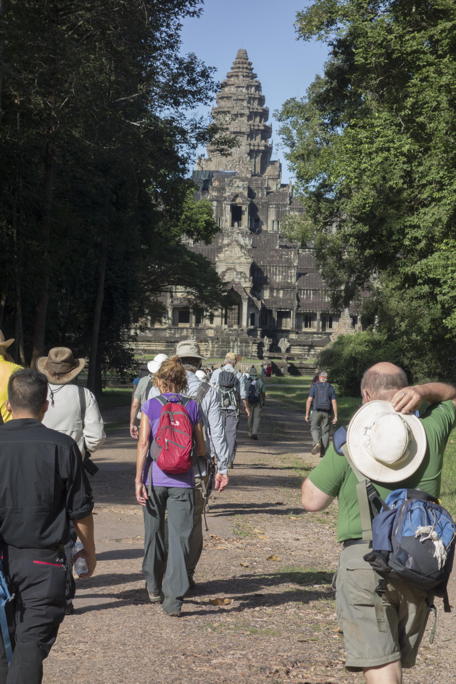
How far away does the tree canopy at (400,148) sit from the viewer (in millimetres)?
23391

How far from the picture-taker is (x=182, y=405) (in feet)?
26.2

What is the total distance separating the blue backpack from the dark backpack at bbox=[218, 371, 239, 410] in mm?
11302

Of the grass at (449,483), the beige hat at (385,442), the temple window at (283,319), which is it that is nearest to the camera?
the beige hat at (385,442)

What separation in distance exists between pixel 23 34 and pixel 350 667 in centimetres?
1772

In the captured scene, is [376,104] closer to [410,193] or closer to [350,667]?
[410,193]

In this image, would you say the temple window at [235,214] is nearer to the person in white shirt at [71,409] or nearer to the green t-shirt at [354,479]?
the person in white shirt at [71,409]

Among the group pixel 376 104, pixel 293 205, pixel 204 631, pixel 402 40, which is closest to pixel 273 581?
pixel 204 631

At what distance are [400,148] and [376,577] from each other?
21.1m

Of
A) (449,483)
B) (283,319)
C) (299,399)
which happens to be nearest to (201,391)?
(449,483)

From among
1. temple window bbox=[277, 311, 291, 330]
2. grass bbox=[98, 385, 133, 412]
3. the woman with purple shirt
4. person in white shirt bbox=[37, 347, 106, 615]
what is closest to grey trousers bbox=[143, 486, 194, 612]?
the woman with purple shirt

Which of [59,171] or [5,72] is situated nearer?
[5,72]

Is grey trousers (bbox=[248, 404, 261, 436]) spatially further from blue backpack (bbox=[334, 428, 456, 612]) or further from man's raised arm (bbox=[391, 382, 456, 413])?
blue backpack (bbox=[334, 428, 456, 612])

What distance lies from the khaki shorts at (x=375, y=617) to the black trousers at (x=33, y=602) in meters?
1.30

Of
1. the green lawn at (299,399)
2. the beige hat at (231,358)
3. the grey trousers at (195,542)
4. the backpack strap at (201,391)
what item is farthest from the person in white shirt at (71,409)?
the green lawn at (299,399)
